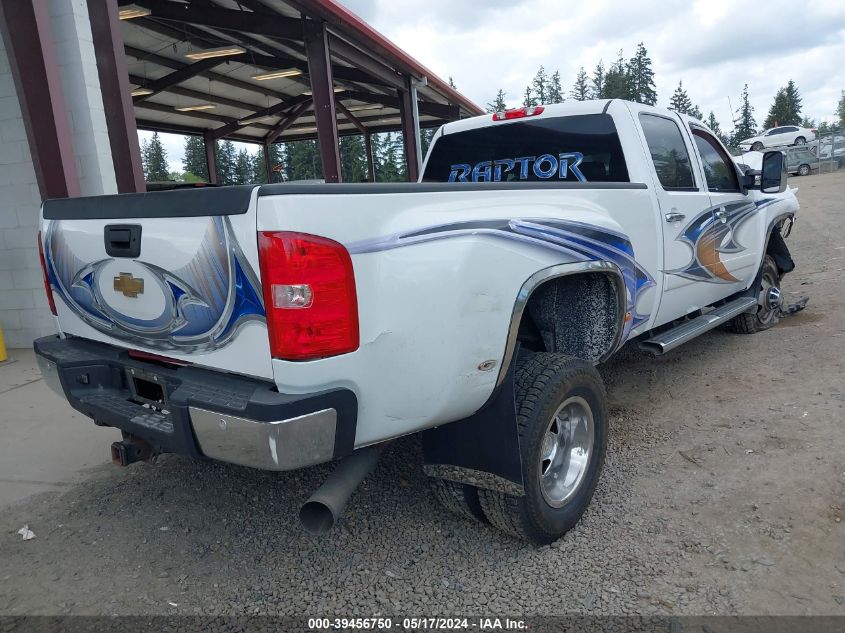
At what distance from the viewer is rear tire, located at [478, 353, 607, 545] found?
2557 mm

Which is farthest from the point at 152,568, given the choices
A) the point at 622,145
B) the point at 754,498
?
the point at 622,145

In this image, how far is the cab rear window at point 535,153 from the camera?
3.85 metres

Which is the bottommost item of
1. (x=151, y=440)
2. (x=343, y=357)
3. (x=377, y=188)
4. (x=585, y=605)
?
(x=585, y=605)

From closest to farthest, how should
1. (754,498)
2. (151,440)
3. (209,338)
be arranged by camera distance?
(209,338) < (151,440) < (754,498)

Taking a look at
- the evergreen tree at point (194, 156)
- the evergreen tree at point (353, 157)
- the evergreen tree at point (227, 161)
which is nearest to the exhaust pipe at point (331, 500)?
the evergreen tree at point (353, 157)

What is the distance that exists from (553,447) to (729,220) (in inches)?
119

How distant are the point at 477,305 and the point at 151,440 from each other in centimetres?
136

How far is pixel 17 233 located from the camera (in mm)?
6391

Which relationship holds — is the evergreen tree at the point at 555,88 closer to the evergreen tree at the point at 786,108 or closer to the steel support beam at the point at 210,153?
the evergreen tree at the point at 786,108

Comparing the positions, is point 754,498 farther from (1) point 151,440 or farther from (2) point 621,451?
(1) point 151,440

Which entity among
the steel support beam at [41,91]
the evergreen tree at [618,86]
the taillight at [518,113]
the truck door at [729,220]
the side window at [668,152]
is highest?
the evergreen tree at [618,86]

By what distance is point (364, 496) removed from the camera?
327 centimetres

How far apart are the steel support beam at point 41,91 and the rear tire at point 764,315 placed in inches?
242

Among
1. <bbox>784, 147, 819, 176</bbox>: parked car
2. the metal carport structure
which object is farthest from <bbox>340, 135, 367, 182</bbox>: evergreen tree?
<bbox>784, 147, 819, 176</bbox>: parked car
